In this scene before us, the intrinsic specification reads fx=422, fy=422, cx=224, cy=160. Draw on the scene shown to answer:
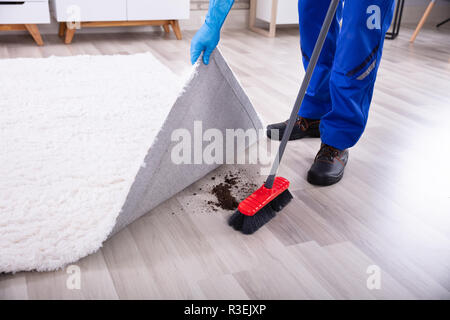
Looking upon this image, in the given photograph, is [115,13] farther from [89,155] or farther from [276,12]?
[89,155]

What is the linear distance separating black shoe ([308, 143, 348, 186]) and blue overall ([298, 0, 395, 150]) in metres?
0.03

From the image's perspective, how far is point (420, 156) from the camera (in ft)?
4.83

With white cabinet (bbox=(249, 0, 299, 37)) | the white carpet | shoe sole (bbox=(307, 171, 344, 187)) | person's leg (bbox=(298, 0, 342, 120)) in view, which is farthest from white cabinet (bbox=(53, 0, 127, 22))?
shoe sole (bbox=(307, 171, 344, 187))

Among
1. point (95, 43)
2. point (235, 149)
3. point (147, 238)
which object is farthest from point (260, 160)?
point (95, 43)

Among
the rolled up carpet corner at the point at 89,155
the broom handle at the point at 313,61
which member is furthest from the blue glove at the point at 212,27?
the broom handle at the point at 313,61

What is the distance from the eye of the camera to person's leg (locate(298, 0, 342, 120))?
1.41m

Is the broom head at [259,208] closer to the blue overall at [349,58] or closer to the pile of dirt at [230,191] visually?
the pile of dirt at [230,191]

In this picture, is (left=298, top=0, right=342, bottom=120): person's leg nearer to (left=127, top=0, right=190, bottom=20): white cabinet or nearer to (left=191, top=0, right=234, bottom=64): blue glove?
(left=191, top=0, right=234, bottom=64): blue glove

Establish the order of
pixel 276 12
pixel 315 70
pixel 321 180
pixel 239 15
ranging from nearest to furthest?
pixel 321 180
pixel 315 70
pixel 276 12
pixel 239 15

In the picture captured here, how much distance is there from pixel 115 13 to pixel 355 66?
6.85ft

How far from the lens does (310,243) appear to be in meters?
1.00

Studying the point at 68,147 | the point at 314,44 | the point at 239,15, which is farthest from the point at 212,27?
the point at 239,15

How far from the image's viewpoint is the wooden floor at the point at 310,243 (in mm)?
845

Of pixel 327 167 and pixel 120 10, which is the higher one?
pixel 120 10
